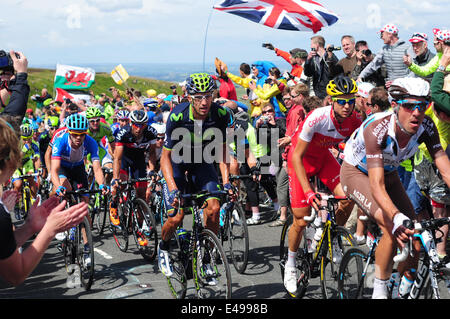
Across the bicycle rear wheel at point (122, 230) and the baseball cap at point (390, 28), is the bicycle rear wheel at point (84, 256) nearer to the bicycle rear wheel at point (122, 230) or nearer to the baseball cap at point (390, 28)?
the bicycle rear wheel at point (122, 230)

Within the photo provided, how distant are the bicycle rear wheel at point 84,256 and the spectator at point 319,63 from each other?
20.2ft

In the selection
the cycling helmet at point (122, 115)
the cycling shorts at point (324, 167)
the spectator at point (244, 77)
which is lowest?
the cycling shorts at point (324, 167)

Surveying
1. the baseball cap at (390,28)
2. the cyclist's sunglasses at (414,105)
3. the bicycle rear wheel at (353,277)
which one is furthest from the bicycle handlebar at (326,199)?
the baseball cap at (390,28)

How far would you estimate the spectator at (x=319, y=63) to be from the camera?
1086cm

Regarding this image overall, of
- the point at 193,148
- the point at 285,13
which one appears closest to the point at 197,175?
the point at 193,148

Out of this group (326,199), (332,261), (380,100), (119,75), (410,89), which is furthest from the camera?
(119,75)

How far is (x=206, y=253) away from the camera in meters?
5.39

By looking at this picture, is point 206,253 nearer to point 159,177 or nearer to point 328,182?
point 328,182

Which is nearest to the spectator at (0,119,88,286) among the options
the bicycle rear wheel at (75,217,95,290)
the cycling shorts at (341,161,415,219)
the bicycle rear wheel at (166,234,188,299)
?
the cycling shorts at (341,161,415,219)

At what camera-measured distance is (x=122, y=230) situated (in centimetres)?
858

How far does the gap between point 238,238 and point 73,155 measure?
278 centimetres

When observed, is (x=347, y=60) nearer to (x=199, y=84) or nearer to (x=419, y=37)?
(x=419, y=37)

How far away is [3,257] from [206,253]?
9.30 feet

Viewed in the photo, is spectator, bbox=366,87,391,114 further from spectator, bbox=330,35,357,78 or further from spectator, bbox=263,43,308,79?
spectator, bbox=263,43,308,79
